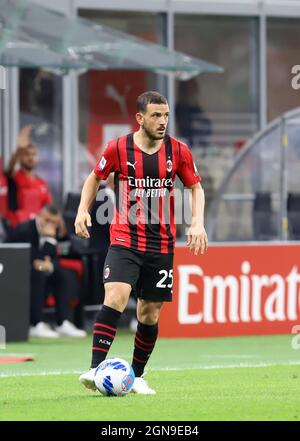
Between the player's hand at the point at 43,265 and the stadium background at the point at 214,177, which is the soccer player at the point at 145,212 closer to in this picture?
the stadium background at the point at 214,177

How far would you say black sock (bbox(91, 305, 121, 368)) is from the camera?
1003cm

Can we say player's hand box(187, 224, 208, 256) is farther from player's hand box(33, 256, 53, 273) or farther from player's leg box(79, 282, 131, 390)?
player's hand box(33, 256, 53, 273)

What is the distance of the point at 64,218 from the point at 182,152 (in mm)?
8239

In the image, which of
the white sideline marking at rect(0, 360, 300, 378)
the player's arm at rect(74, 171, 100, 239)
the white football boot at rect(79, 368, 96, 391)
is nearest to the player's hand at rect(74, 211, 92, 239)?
the player's arm at rect(74, 171, 100, 239)

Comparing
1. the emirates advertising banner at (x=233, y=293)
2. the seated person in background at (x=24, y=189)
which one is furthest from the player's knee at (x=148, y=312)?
the seated person in background at (x=24, y=189)

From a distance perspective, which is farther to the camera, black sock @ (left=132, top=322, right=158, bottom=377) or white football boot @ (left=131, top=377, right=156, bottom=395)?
black sock @ (left=132, top=322, right=158, bottom=377)

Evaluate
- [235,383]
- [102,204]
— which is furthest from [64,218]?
[235,383]

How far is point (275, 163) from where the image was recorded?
19.5 meters

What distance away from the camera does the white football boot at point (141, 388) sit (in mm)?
10141

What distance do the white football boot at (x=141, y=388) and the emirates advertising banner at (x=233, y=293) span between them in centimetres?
621

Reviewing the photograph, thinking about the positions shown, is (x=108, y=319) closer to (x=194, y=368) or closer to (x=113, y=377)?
(x=113, y=377)

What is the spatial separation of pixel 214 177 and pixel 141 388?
12.8 meters

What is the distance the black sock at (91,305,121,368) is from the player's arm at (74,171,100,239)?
0.55 meters

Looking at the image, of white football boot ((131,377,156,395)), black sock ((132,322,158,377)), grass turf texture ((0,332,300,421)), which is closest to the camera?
grass turf texture ((0,332,300,421))
